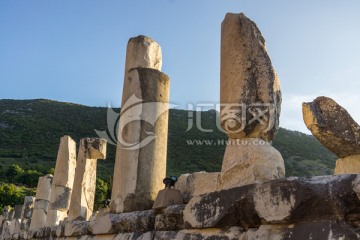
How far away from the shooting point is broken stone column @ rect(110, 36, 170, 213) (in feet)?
20.4

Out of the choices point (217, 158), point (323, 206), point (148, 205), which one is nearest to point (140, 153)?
point (148, 205)

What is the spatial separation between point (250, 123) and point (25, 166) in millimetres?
47838

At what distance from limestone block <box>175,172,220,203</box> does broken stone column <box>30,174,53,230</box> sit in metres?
9.43

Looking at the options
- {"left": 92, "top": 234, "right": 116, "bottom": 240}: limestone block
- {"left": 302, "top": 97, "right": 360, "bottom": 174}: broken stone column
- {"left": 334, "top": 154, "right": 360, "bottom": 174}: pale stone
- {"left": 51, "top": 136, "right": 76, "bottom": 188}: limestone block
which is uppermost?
{"left": 51, "top": 136, "right": 76, "bottom": 188}: limestone block

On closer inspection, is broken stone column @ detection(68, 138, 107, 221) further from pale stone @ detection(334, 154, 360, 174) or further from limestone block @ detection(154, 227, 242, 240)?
pale stone @ detection(334, 154, 360, 174)

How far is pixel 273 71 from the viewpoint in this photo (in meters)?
4.88

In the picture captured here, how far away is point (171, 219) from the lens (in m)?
4.69

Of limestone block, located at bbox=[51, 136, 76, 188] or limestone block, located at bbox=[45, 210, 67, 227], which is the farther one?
limestone block, located at bbox=[51, 136, 76, 188]

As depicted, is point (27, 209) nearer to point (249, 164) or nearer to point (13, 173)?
point (249, 164)

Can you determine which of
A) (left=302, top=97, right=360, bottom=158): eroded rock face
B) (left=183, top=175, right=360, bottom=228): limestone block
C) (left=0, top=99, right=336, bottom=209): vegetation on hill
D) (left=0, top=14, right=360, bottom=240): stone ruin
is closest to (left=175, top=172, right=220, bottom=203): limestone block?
(left=0, top=14, right=360, bottom=240): stone ruin

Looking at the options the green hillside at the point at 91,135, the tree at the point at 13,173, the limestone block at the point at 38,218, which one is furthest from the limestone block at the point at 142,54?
the tree at the point at 13,173

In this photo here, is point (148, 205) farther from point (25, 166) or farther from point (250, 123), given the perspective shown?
point (25, 166)

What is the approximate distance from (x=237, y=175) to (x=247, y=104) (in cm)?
79

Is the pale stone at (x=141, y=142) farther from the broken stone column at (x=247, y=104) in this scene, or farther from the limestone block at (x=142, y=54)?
the broken stone column at (x=247, y=104)
